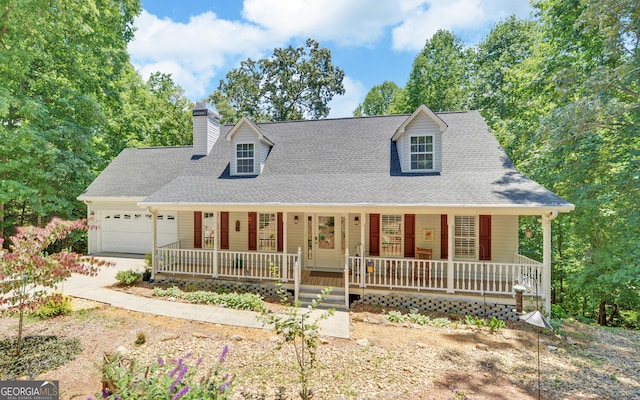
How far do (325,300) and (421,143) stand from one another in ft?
23.1

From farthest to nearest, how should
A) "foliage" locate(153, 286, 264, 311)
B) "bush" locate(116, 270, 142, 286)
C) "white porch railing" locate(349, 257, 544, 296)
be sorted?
"bush" locate(116, 270, 142, 286) → "foliage" locate(153, 286, 264, 311) → "white porch railing" locate(349, 257, 544, 296)

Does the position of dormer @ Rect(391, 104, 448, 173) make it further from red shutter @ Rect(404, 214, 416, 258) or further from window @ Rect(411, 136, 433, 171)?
red shutter @ Rect(404, 214, 416, 258)

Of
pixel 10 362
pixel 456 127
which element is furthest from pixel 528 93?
pixel 10 362

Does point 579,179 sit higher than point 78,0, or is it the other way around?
point 78,0

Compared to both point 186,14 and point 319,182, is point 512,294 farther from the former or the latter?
point 186,14

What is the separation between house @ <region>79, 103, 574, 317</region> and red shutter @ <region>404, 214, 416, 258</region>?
0.04m

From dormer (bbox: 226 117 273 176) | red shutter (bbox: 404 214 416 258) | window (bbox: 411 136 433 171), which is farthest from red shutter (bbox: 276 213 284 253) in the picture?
window (bbox: 411 136 433 171)

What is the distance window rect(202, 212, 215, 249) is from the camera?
11859mm

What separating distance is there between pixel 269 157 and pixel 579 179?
12.5 meters

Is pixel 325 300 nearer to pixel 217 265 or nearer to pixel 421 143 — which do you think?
pixel 217 265

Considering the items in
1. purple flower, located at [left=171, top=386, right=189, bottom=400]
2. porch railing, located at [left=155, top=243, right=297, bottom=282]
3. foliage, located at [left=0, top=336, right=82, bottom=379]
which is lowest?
foliage, located at [left=0, top=336, right=82, bottom=379]

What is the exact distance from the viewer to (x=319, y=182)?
10.7m

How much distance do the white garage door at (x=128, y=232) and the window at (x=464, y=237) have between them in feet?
43.0

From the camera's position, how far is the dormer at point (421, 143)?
1096 centimetres
